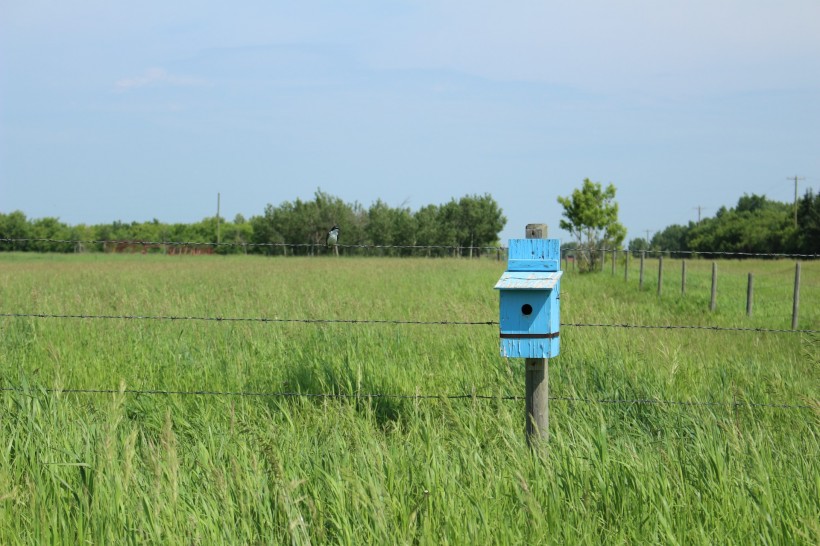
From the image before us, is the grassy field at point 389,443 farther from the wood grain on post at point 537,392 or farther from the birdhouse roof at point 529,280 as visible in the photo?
the birdhouse roof at point 529,280

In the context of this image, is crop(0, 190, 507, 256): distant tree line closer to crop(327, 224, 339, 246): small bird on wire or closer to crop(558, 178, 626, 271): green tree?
crop(558, 178, 626, 271): green tree

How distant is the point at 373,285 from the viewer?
1593cm

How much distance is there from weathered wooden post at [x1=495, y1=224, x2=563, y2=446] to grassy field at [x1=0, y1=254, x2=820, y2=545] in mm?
227

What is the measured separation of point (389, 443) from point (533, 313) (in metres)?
1.29

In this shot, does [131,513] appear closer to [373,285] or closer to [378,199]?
[373,285]

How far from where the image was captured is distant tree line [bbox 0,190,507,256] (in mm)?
61188

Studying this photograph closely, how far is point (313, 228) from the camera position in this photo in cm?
5922

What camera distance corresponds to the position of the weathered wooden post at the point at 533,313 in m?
3.73

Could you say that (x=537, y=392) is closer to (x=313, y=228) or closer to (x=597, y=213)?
(x=597, y=213)

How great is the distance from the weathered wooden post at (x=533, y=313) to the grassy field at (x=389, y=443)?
23cm

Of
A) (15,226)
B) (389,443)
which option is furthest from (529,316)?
(15,226)

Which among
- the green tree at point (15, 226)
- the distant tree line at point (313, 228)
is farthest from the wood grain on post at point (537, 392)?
the green tree at point (15, 226)

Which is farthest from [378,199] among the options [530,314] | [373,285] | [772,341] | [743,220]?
[530,314]

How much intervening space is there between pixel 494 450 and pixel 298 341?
3.88 m
